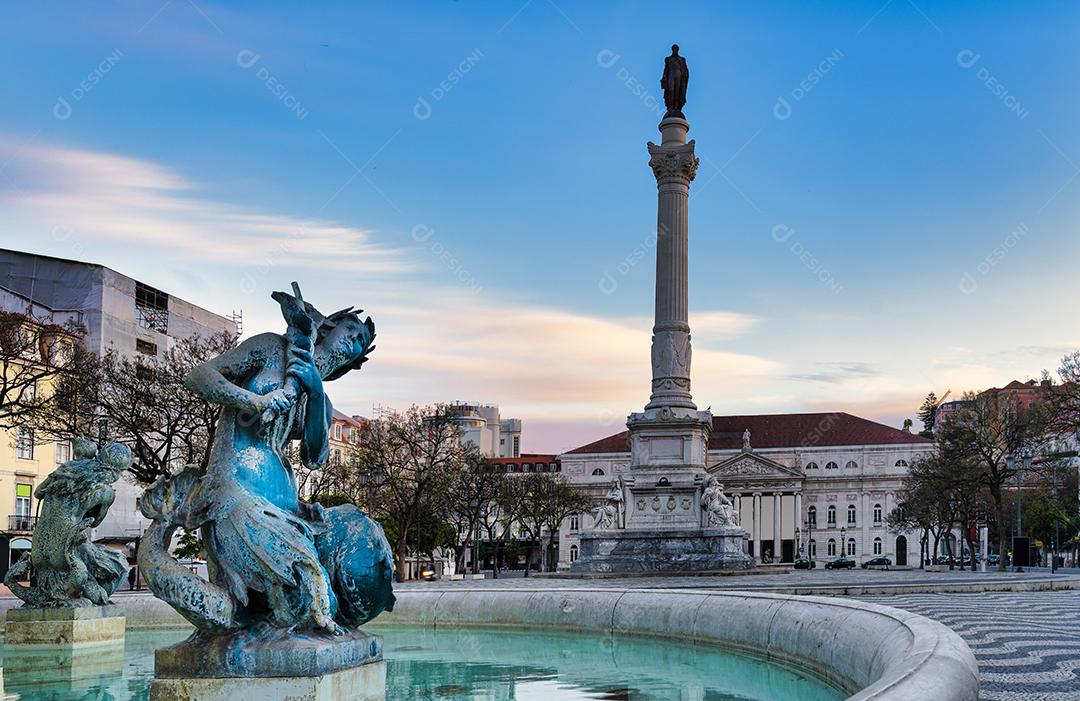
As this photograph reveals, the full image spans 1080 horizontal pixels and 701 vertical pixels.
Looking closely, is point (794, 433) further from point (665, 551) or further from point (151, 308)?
point (665, 551)

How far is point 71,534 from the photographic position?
9719 mm

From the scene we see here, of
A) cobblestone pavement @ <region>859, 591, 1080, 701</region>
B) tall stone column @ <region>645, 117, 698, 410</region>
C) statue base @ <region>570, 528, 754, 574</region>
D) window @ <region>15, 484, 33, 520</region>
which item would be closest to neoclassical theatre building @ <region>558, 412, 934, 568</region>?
window @ <region>15, 484, 33, 520</region>

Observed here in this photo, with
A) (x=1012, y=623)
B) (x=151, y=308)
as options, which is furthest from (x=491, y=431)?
(x=1012, y=623)

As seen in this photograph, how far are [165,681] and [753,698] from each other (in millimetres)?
3774

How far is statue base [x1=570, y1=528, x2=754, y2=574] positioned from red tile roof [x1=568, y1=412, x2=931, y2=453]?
82.7 m

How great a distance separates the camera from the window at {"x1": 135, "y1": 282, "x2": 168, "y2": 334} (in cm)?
5962

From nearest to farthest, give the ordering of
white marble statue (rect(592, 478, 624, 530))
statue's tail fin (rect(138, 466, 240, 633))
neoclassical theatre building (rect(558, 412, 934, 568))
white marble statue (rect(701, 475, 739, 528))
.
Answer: statue's tail fin (rect(138, 466, 240, 633))
white marble statue (rect(701, 475, 739, 528))
white marble statue (rect(592, 478, 624, 530))
neoclassical theatre building (rect(558, 412, 934, 568))

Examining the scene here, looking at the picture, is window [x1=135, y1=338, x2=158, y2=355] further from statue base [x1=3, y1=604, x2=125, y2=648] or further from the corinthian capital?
statue base [x1=3, y1=604, x2=125, y2=648]

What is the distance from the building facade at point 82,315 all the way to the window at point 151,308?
52 mm

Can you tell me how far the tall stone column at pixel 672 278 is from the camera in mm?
41469

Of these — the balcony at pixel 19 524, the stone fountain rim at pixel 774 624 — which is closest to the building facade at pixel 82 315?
the balcony at pixel 19 524

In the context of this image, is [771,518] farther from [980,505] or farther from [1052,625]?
[1052,625]

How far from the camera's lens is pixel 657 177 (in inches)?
1690

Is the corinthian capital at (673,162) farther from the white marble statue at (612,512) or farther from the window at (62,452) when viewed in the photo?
the window at (62,452)
